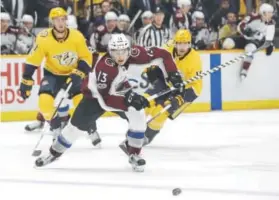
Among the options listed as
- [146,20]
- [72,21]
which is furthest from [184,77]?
[146,20]

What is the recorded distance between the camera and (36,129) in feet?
25.0

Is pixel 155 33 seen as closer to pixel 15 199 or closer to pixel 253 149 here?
pixel 253 149

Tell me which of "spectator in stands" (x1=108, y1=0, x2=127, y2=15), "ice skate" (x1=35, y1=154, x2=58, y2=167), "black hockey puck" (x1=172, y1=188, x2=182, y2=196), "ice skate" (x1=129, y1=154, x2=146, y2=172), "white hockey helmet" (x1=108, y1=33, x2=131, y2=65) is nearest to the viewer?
"black hockey puck" (x1=172, y1=188, x2=182, y2=196)

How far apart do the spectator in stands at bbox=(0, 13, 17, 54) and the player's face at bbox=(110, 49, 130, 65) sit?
388 centimetres

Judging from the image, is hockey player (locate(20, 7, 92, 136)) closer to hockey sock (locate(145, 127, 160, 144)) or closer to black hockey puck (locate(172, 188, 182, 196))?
hockey sock (locate(145, 127, 160, 144))

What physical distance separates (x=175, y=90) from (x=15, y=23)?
12.6ft

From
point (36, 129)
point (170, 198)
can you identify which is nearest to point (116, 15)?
point (36, 129)

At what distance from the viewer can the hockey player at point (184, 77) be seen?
20.9 ft

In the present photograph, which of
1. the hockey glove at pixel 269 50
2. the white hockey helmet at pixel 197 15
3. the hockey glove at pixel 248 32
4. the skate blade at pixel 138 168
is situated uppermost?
the white hockey helmet at pixel 197 15

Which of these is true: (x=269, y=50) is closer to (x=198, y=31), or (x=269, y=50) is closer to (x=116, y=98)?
(x=198, y=31)

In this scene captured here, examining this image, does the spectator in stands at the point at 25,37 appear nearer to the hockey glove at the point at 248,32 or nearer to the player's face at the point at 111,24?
the player's face at the point at 111,24

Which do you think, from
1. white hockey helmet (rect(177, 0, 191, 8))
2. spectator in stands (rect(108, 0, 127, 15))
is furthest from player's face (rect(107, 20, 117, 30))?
white hockey helmet (rect(177, 0, 191, 8))

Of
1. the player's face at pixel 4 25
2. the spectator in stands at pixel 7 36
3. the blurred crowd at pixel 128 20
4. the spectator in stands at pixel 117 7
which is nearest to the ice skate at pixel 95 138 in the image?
the blurred crowd at pixel 128 20

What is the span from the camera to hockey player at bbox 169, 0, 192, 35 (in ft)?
32.3
